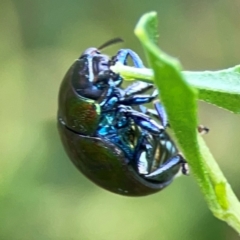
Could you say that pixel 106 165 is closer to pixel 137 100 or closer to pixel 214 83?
pixel 137 100

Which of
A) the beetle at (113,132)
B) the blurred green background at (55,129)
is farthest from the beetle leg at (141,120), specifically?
the blurred green background at (55,129)

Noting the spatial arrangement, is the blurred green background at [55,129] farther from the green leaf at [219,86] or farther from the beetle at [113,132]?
the green leaf at [219,86]

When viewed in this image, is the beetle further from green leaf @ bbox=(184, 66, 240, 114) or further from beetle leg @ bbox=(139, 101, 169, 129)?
green leaf @ bbox=(184, 66, 240, 114)

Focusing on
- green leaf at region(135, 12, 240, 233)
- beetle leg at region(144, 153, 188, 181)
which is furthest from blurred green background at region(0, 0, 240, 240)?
green leaf at region(135, 12, 240, 233)

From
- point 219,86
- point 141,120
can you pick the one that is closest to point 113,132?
point 141,120

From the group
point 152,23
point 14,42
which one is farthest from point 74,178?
point 152,23

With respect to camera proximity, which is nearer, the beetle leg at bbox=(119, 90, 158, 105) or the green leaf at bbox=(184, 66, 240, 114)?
the green leaf at bbox=(184, 66, 240, 114)
